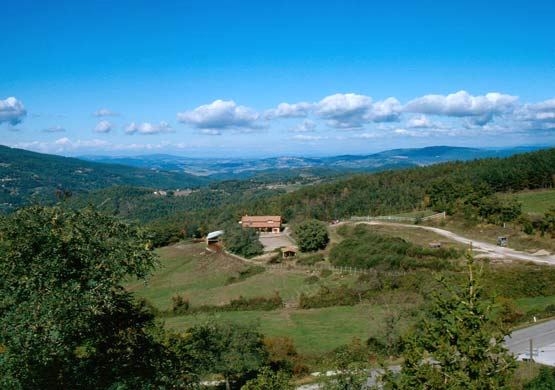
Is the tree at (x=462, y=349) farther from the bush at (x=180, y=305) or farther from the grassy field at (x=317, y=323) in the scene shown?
the bush at (x=180, y=305)

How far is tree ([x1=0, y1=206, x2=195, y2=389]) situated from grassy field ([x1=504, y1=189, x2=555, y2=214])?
8214cm

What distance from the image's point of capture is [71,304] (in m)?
12.7

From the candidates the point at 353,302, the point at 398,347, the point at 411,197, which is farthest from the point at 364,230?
the point at 398,347

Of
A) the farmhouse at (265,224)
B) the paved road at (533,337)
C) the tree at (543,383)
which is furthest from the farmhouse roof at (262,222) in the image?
the tree at (543,383)

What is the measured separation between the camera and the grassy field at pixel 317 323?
4294cm

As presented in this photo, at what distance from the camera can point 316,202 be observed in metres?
126

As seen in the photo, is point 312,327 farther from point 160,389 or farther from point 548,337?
point 160,389

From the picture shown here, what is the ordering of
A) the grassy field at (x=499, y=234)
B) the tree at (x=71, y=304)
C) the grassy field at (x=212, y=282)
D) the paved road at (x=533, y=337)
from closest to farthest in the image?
the tree at (x=71, y=304) < the paved road at (x=533, y=337) < the grassy field at (x=212, y=282) < the grassy field at (x=499, y=234)

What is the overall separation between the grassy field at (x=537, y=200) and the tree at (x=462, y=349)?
264 ft

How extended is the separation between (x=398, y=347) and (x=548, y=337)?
1152 centimetres

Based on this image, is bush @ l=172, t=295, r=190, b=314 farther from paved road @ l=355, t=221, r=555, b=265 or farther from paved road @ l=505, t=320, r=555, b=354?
paved road @ l=505, t=320, r=555, b=354

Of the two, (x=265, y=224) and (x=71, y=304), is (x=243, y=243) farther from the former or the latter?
(x=71, y=304)

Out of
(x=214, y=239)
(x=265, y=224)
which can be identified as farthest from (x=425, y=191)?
(x=214, y=239)

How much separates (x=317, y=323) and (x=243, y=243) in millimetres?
36016
